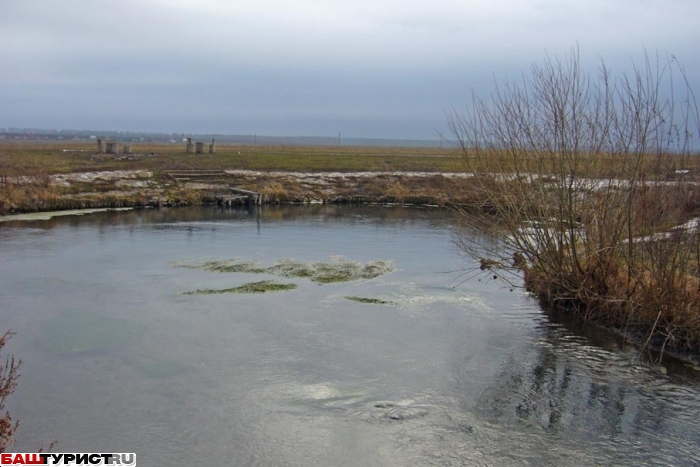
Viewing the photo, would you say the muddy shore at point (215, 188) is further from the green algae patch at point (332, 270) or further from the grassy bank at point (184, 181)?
the green algae patch at point (332, 270)

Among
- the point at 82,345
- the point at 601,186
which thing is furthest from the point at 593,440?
the point at 82,345

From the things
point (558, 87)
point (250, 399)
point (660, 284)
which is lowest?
point (250, 399)

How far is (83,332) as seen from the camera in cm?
1485

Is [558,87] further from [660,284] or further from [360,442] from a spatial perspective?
[360,442]

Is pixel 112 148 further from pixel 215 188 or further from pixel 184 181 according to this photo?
pixel 215 188

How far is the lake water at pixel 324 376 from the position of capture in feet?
32.7

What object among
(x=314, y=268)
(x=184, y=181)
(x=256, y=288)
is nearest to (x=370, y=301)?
(x=256, y=288)

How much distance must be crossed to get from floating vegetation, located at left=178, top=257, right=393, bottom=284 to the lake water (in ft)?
2.04

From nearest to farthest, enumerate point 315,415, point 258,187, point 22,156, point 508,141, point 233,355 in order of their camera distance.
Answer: point 315,415 → point 233,355 → point 508,141 → point 258,187 → point 22,156

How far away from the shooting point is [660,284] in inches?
545

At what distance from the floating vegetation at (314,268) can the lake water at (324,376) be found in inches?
24.5

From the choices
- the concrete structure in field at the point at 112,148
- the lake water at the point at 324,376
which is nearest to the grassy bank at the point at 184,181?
the concrete structure in field at the point at 112,148

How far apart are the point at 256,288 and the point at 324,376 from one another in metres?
6.87

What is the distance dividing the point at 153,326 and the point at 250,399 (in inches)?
189
